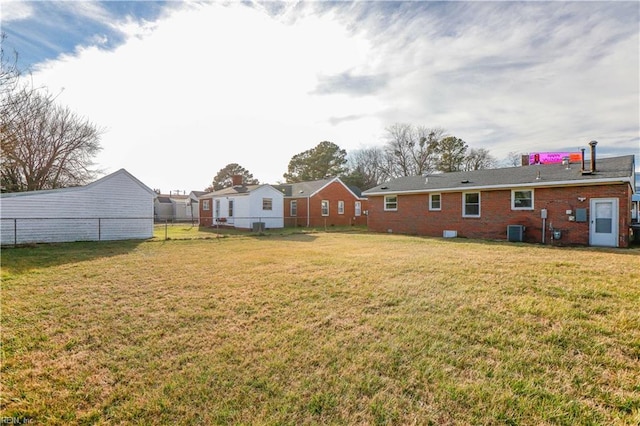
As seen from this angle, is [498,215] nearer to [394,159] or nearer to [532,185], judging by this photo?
[532,185]

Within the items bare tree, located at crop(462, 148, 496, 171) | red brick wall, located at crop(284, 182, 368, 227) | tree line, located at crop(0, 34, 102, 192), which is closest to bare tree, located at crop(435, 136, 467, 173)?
bare tree, located at crop(462, 148, 496, 171)

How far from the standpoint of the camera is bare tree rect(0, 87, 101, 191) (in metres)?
20.9

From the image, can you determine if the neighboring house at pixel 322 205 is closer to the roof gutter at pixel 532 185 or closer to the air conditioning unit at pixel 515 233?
the roof gutter at pixel 532 185

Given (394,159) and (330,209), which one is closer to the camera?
(330,209)

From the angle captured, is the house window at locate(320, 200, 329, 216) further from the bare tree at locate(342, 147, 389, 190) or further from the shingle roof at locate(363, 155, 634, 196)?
the bare tree at locate(342, 147, 389, 190)

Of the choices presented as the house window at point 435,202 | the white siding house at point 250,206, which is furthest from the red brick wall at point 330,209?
the house window at point 435,202

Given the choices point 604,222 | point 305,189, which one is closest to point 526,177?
point 604,222

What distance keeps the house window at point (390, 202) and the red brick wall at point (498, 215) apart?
0.27 m

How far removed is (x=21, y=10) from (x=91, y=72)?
203 centimetres

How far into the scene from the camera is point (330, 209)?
26.7 metres

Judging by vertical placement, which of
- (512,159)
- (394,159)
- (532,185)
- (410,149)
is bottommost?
(532,185)

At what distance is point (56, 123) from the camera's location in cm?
2341

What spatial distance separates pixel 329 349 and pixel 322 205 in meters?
22.6

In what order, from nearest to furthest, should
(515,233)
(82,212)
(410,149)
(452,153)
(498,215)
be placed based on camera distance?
(515,233) < (82,212) < (498,215) < (452,153) < (410,149)
